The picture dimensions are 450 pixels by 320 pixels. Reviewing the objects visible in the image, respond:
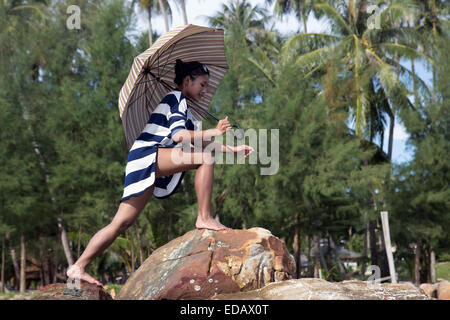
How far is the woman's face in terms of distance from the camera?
4598mm

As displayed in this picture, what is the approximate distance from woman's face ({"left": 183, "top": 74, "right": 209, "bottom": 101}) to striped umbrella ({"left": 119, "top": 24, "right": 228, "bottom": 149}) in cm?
19

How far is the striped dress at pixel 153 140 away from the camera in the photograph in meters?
4.30

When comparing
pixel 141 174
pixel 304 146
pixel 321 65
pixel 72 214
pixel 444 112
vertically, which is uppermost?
pixel 321 65

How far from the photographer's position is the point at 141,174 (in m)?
4.33

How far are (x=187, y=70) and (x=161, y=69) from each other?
302 millimetres

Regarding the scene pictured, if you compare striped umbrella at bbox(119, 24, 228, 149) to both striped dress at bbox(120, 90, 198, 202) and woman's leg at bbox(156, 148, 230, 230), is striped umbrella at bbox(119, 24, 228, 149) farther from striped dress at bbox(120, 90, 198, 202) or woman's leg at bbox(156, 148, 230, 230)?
woman's leg at bbox(156, 148, 230, 230)

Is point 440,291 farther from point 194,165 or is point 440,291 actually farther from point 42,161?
point 42,161

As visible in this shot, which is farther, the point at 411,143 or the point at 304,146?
the point at 411,143

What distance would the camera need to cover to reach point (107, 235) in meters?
4.21

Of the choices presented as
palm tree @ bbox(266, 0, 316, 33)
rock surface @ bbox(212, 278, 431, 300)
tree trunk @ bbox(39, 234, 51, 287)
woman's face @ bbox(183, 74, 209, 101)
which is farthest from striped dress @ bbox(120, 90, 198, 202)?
palm tree @ bbox(266, 0, 316, 33)
